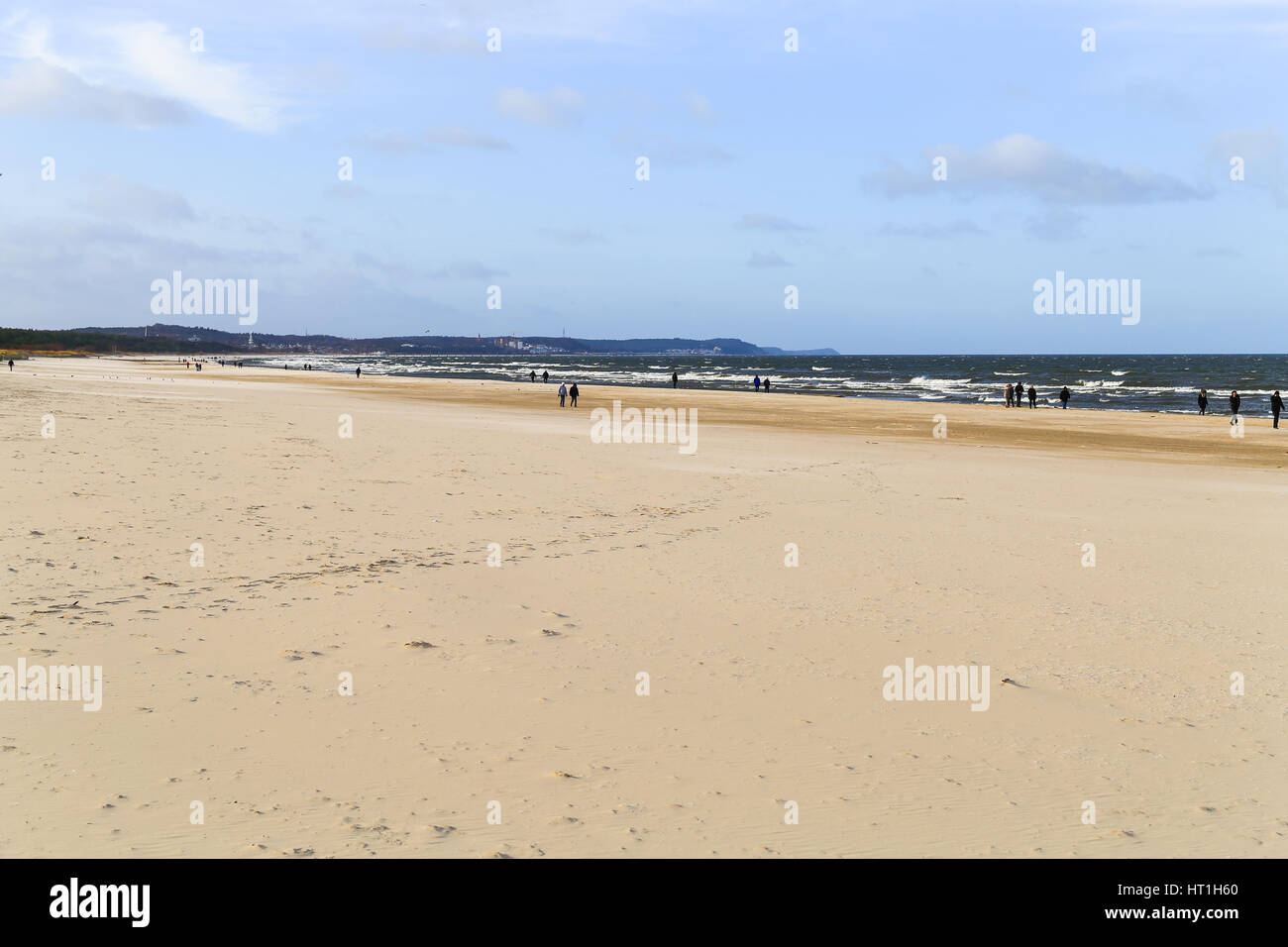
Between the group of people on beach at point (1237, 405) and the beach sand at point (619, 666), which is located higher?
the group of people on beach at point (1237, 405)

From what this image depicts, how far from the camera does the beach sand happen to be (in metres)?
5.06

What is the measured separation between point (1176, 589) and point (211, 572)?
33.2 ft

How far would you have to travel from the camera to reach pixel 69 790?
16.8ft

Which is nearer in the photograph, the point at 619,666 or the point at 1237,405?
the point at 619,666

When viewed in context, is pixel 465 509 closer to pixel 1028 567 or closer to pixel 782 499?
pixel 782 499

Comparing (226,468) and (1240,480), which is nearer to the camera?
(226,468)

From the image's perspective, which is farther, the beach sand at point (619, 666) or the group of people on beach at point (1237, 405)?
the group of people on beach at point (1237, 405)

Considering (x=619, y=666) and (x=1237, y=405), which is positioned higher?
(x=1237, y=405)

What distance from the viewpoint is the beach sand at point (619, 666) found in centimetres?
506

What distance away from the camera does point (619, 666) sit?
296 inches

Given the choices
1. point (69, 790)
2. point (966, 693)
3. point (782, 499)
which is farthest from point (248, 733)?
point (782, 499)
